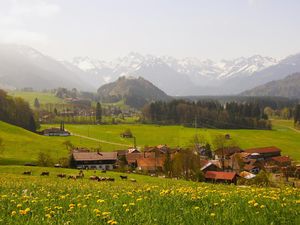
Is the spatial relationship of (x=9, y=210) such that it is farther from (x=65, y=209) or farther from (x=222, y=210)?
(x=222, y=210)

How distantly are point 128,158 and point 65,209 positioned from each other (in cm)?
12443

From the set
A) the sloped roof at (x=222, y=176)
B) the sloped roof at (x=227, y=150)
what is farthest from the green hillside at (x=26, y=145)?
the sloped roof at (x=227, y=150)

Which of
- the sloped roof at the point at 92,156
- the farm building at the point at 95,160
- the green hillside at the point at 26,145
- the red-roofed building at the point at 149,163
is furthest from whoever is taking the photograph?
the sloped roof at the point at 92,156

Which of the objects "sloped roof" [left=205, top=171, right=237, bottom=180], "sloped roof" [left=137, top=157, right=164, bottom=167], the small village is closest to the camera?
"sloped roof" [left=205, top=171, right=237, bottom=180]

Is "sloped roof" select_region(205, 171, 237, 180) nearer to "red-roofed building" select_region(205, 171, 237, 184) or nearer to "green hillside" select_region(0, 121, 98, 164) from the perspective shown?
"red-roofed building" select_region(205, 171, 237, 184)

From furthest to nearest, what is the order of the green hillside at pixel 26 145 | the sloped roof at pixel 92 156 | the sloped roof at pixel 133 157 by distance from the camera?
the sloped roof at pixel 133 157 → the sloped roof at pixel 92 156 → the green hillside at pixel 26 145

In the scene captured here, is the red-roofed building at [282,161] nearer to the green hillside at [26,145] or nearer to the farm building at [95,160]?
the farm building at [95,160]

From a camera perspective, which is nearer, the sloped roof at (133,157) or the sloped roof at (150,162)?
the sloped roof at (150,162)

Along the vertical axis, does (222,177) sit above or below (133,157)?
above

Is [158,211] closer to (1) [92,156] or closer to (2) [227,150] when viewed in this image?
(1) [92,156]

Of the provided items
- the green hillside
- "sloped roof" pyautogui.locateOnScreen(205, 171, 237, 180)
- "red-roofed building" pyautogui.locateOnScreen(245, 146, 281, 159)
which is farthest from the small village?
"sloped roof" pyautogui.locateOnScreen(205, 171, 237, 180)

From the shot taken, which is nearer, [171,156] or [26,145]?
[171,156]

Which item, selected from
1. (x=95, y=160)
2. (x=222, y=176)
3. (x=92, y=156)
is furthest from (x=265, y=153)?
(x=222, y=176)

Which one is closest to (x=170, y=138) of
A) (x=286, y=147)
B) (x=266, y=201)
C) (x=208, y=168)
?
Answer: (x=286, y=147)
